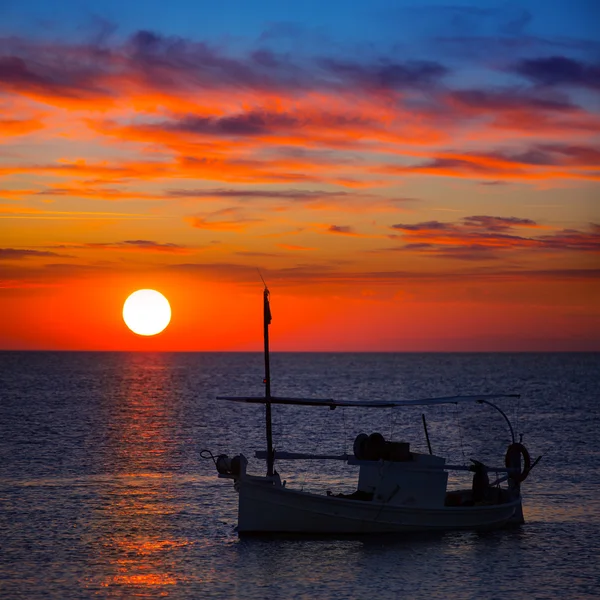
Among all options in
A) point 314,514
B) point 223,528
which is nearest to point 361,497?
point 314,514

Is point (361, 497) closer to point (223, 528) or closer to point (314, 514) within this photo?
point (314, 514)

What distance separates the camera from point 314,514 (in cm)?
3834

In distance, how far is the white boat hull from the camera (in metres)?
38.1

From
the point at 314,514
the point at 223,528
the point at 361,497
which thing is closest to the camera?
the point at 314,514

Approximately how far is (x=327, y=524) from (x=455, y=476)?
18.8 meters

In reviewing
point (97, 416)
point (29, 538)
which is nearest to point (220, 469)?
point (29, 538)

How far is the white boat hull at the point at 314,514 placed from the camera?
38.1 m

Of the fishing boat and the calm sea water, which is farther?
the fishing boat

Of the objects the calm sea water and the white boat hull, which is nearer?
the calm sea water

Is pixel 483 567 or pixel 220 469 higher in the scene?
pixel 220 469

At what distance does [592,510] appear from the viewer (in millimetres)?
45719

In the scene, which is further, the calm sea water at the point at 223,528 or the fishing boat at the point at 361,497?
the fishing boat at the point at 361,497

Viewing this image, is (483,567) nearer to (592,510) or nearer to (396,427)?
(592,510)

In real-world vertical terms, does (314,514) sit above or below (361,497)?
below
